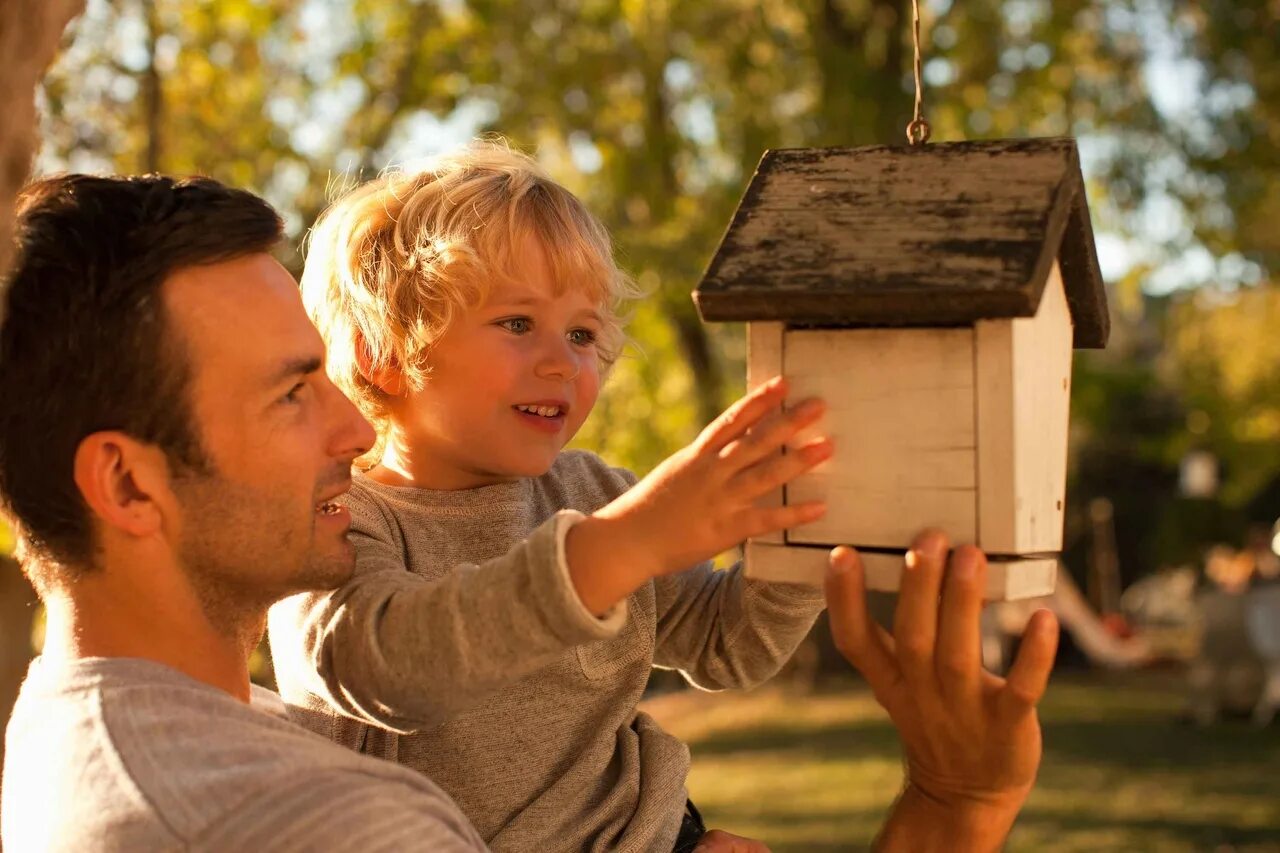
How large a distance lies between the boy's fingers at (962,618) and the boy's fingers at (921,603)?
1 cm

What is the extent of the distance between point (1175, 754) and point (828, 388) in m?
11.3

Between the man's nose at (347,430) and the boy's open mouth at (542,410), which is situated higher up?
the man's nose at (347,430)

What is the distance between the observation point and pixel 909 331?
196 centimetres

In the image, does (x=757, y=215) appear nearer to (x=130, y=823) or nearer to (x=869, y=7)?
(x=130, y=823)

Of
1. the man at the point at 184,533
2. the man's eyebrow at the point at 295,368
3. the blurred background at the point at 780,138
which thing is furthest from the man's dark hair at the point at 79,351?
the blurred background at the point at 780,138

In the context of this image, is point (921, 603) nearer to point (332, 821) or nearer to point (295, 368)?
point (332, 821)

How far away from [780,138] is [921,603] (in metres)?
11.2

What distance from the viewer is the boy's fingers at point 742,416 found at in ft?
5.91

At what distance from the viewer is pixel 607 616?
1.84 m

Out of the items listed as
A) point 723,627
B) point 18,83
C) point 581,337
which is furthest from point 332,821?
point 581,337

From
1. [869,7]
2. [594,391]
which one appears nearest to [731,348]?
[869,7]

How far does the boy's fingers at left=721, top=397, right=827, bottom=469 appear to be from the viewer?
1.78 m

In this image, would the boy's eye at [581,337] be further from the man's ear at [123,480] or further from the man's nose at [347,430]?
the man's ear at [123,480]

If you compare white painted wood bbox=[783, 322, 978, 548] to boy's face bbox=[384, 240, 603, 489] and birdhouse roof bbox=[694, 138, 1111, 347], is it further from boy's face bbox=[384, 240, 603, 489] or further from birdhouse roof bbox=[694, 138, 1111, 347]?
boy's face bbox=[384, 240, 603, 489]
